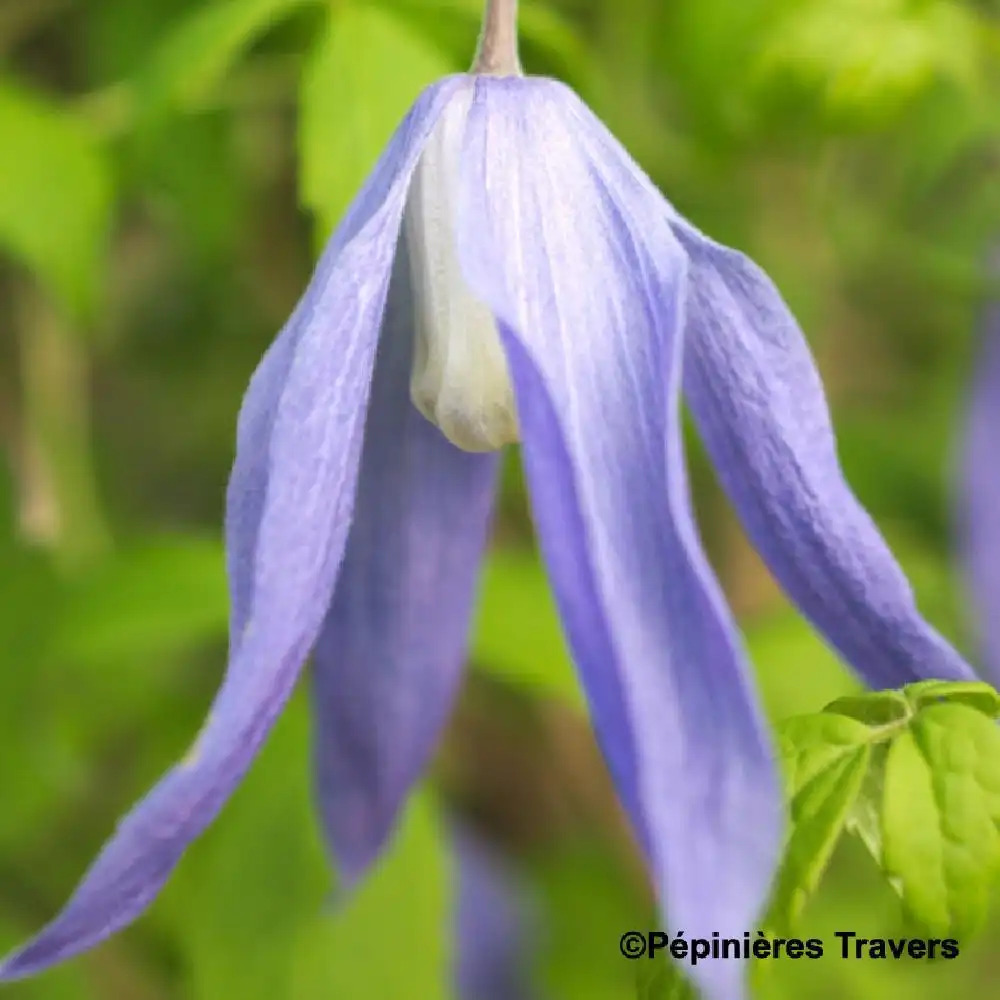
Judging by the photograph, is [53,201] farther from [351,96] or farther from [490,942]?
[490,942]

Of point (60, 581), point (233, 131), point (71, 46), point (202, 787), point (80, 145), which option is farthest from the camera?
point (71, 46)

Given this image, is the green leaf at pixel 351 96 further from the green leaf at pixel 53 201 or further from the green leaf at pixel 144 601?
the green leaf at pixel 144 601

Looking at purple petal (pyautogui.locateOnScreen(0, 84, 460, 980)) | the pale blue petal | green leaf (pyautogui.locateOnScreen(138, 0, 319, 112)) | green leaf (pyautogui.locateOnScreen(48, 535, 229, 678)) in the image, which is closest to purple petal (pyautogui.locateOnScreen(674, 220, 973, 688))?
the pale blue petal

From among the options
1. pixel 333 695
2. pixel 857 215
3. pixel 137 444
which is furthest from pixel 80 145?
pixel 137 444

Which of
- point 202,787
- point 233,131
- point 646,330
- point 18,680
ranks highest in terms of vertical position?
point 233,131

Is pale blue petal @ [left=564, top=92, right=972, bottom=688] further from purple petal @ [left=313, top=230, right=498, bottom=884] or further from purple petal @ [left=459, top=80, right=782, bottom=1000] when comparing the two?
purple petal @ [left=313, top=230, right=498, bottom=884]

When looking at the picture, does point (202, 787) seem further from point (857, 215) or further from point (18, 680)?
point (857, 215)
